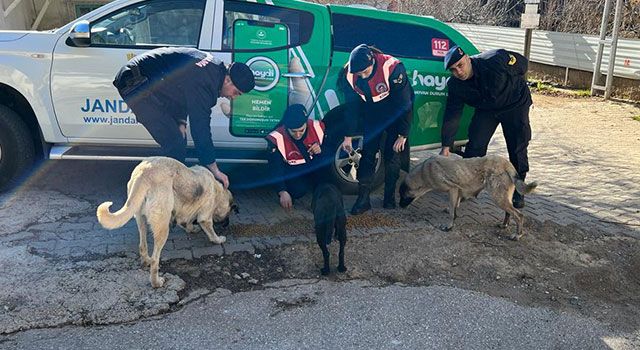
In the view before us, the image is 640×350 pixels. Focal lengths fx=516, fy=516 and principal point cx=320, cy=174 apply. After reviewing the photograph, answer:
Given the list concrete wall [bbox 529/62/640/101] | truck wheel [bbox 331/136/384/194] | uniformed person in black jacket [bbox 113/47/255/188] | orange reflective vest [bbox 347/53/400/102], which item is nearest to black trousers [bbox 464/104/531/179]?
truck wheel [bbox 331/136/384/194]

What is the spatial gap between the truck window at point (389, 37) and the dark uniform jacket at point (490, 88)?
0.53 meters

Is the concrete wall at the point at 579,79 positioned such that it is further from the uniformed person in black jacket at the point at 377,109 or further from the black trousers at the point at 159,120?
the black trousers at the point at 159,120

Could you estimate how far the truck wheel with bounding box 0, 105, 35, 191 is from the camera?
494 centimetres

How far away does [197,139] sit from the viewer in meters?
4.19

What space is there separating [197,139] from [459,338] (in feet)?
8.12

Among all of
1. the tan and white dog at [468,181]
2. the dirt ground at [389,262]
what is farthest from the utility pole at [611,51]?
the tan and white dog at [468,181]

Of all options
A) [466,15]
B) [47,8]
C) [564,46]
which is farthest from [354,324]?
[466,15]

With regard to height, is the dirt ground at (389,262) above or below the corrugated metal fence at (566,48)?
below

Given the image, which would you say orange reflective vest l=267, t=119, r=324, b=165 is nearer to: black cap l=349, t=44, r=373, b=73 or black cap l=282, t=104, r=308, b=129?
black cap l=282, t=104, r=308, b=129

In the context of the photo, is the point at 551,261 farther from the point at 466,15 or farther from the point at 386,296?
the point at 466,15

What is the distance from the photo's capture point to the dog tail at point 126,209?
3270 mm

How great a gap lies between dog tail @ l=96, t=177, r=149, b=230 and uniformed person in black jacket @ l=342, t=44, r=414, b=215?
2193 millimetres

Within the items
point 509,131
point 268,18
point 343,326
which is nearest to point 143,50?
point 268,18

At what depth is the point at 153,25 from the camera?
5012mm
